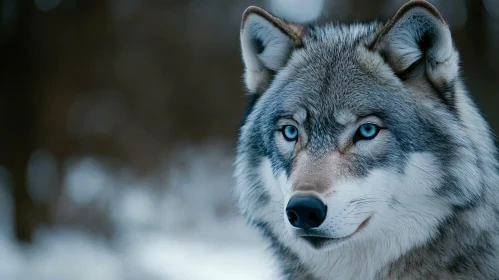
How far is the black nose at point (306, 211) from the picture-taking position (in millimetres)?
3084

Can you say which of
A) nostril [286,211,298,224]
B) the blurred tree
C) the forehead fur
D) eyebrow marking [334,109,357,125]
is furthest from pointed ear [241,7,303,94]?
the blurred tree

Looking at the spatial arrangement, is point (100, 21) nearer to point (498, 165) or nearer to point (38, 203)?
point (38, 203)

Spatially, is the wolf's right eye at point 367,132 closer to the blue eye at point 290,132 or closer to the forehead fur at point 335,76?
the forehead fur at point 335,76

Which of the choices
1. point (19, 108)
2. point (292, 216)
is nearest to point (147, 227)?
point (19, 108)

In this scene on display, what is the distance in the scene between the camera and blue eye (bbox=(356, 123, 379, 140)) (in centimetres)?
340

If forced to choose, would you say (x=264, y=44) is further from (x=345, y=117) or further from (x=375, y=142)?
(x=375, y=142)

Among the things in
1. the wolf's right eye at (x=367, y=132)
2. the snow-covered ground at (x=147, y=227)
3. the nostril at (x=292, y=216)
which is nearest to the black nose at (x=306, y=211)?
the nostril at (x=292, y=216)

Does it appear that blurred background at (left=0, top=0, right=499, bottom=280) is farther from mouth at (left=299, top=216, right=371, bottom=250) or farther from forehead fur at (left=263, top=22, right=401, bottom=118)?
mouth at (left=299, top=216, right=371, bottom=250)

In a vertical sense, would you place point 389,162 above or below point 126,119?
above

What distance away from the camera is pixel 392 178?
3.35 meters

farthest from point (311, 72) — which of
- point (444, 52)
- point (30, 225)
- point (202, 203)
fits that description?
point (30, 225)

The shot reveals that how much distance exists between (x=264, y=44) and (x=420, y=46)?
0.94 m

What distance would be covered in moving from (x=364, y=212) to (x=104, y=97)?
991 centimetres

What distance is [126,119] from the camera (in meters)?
12.6
